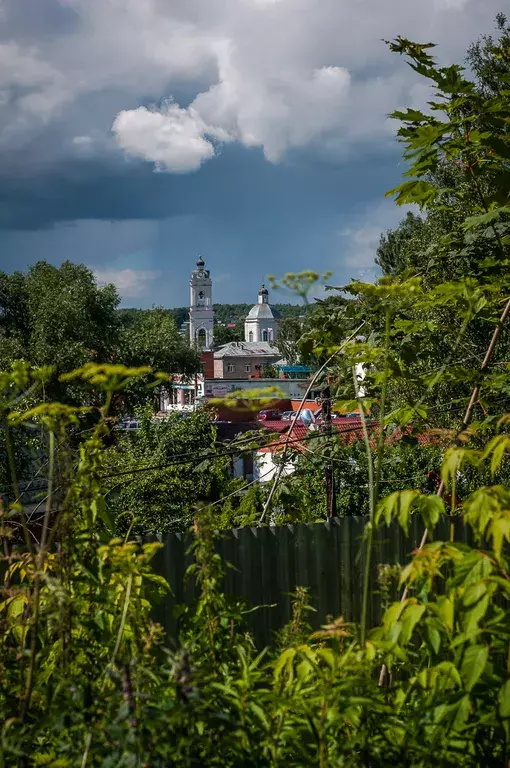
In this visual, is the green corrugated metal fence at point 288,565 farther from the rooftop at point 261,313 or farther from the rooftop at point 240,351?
the rooftop at point 261,313

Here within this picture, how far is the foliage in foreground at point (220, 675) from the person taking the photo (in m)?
1.42

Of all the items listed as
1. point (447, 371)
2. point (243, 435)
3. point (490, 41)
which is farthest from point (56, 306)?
point (447, 371)

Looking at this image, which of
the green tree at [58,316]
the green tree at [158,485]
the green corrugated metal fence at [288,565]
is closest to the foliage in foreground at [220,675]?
the green corrugated metal fence at [288,565]

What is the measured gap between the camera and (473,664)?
160 cm

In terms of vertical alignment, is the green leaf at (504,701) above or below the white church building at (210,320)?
below

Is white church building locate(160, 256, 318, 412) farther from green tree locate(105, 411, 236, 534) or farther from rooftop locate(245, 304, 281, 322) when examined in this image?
green tree locate(105, 411, 236, 534)

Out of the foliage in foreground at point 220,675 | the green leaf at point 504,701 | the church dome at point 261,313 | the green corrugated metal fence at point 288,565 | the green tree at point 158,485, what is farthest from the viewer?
the church dome at point 261,313

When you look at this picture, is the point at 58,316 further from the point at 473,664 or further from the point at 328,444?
the point at 473,664

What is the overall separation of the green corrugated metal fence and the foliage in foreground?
165cm

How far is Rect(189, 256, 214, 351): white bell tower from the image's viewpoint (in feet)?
374

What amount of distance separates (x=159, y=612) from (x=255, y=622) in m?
0.60

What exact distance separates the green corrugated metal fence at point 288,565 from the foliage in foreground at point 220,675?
1646 mm

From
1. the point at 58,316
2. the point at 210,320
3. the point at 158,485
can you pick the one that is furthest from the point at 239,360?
the point at 158,485

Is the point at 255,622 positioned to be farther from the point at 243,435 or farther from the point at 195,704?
the point at 195,704
